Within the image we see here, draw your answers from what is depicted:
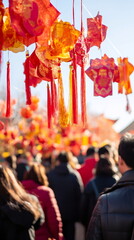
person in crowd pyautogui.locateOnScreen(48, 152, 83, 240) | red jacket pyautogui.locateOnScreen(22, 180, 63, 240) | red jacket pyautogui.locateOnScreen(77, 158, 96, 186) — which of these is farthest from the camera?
red jacket pyautogui.locateOnScreen(77, 158, 96, 186)

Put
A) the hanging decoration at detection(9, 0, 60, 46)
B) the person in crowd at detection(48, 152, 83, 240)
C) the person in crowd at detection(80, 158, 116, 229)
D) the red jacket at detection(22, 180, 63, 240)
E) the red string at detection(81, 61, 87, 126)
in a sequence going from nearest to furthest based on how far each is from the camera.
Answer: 1. the hanging decoration at detection(9, 0, 60, 46)
2. the red string at detection(81, 61, 87, 126)
3. the red jacket at detection(22, 180, 63, 240)
4. the person in crowd at detection(80, 158, 116, 229)
5. the person in crowd at detection(48, 152, 83, 240)

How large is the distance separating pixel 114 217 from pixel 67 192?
2.92 meters

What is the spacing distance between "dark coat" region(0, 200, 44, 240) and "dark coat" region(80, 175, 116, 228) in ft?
4.36

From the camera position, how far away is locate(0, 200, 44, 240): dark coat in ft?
9.02

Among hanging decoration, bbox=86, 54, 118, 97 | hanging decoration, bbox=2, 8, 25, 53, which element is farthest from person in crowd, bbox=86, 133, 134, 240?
hanging decoration, bbox=2, 8, 25, 53

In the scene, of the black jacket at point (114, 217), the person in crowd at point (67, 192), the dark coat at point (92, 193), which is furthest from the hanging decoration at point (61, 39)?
the person in crowd at point (67, 192)

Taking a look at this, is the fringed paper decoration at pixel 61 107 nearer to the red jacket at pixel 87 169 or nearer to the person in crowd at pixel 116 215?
the person in crowd at pixel 116 215

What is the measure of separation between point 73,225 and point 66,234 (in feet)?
0.49

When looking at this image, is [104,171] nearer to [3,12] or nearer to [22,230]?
[22,230]

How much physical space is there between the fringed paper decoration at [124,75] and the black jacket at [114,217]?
4.58 feet

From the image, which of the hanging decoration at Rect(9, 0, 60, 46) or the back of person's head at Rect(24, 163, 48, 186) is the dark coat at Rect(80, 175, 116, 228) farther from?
the hanging decoration at Rect(9, 0, 60, 46)

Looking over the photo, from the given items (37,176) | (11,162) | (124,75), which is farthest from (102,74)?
(11,162)

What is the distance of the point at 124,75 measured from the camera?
Answer: 3.51 meters

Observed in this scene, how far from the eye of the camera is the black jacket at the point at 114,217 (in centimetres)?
223
